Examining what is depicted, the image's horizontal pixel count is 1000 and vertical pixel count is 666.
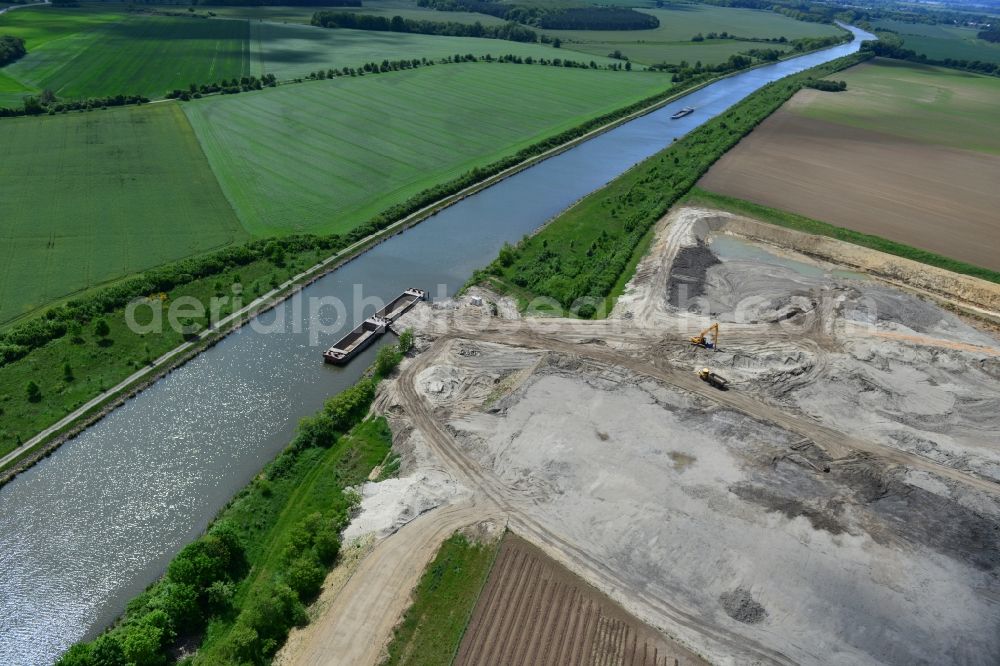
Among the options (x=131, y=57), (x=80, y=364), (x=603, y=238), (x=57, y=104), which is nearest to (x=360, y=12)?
(x=131, y=57)

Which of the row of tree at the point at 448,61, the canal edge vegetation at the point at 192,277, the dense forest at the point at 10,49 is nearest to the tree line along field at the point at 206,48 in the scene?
the dense forest at the point at 10,49

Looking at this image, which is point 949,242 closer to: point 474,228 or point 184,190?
point 474,228

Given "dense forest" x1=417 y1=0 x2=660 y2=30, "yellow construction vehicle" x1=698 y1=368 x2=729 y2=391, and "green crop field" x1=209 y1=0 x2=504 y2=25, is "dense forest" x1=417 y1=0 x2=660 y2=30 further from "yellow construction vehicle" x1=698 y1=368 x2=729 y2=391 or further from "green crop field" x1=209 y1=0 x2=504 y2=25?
"yellow construction vehicle" x1=698 y1=368 x2=729 y2=391

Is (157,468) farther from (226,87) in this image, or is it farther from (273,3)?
(273,3)

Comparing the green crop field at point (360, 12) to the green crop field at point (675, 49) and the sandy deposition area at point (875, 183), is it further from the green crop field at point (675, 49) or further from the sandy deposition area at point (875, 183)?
the sandy deposition area at point (875, 183)

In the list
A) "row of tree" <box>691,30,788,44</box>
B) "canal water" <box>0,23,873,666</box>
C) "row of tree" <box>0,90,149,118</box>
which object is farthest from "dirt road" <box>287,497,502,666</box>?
"row of tree" <box>691,30,788,44</box>
